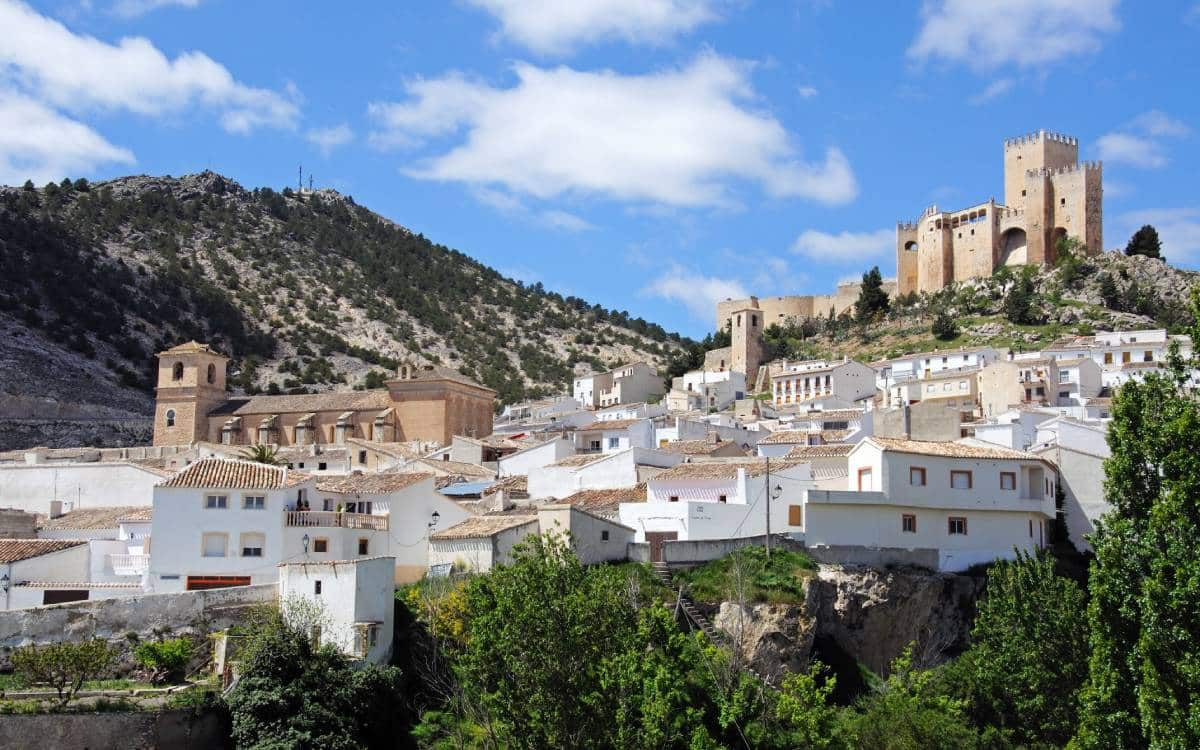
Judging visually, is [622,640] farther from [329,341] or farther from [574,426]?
[329,341]

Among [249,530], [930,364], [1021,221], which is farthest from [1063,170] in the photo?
[249,530]

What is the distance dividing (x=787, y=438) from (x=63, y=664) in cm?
2910

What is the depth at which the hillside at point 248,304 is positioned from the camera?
88375 mm

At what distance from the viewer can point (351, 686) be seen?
2612cm

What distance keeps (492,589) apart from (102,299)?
264 ft

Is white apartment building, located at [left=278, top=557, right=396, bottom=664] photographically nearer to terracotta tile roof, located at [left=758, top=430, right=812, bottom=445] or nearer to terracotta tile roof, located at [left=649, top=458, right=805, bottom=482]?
terracotta tile roof, located at [left=649, top=458, right=805, bottom=482]

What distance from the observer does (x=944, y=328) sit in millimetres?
87875

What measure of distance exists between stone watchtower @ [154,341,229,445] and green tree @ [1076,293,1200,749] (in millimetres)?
53236

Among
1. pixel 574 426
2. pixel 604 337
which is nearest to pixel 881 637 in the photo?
pixel 574 426

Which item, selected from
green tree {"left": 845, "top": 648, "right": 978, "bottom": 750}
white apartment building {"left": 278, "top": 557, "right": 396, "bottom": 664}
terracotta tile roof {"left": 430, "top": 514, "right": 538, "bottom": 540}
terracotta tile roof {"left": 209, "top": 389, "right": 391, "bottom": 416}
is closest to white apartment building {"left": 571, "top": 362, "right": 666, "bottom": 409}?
terracotta tile roof {"left": 209, "top": 389, "right": 391, "bottom": 416}

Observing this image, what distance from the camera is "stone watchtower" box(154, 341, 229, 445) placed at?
66938mm

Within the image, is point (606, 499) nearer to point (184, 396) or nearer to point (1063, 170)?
point (184, 396)

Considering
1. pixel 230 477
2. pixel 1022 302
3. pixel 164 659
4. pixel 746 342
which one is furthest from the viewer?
pixel 746 342

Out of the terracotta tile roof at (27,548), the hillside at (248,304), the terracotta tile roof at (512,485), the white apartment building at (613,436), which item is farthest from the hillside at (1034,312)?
the terracotta tile roof at (27,548)
